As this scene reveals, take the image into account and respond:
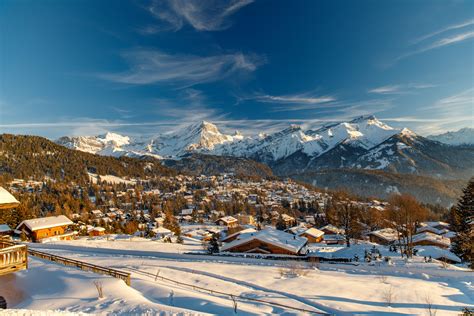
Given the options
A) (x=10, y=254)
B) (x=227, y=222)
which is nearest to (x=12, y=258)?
(x=10, y=254)

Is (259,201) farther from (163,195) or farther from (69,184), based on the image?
(69,184)

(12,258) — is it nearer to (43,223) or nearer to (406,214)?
(406,214)

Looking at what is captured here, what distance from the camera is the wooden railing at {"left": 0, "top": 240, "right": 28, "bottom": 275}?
29.7 feet

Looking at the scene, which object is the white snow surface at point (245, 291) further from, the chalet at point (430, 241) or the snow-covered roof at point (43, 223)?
the snow-covered roof at point (43, 223)

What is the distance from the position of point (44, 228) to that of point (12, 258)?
51499mm

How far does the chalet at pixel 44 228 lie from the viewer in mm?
50906

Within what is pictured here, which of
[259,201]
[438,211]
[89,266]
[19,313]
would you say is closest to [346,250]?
[89,266]

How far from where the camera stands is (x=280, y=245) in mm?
33469

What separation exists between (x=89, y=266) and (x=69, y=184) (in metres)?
165

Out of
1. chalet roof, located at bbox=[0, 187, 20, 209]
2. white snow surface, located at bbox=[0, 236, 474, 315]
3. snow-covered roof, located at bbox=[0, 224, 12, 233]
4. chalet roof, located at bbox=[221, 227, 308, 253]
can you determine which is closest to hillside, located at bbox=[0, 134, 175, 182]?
snow-covered roof, located at bbox=[0, 224, 12, 233]

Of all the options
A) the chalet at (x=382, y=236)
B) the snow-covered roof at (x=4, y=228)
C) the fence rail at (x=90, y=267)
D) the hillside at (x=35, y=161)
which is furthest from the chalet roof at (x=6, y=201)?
the hillside at (x=35, y=161)

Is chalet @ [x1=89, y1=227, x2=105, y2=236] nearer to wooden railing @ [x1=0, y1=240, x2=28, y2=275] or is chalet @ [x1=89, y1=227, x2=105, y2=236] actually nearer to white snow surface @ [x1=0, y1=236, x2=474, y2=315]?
white snow surface @ [x1=0, y1=236, x2=474, y2=315]

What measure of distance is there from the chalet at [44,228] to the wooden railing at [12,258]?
1879 inches

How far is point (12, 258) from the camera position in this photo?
9.34 meters
